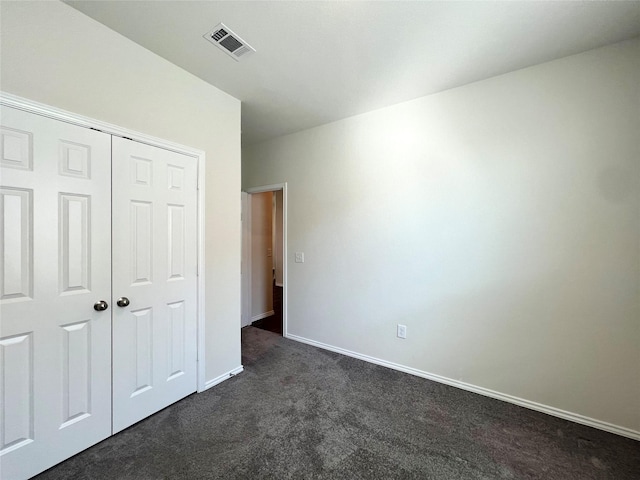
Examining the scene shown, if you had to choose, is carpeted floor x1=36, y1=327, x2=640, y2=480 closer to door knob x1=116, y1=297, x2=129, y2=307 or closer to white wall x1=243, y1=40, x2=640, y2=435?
white wall x1=243, y1=40, x2=640, y2=435

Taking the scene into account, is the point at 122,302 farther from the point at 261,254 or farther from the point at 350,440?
the point at 261,254

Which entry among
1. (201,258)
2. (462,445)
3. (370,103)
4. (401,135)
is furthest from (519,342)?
(201,258)

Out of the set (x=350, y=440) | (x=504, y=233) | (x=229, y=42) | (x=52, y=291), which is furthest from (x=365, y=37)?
(x=350, y=440)

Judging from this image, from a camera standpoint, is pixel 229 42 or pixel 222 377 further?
pixel 222 377

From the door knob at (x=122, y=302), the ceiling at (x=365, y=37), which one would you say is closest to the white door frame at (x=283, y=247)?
the ceiling at (x=365, y=37)

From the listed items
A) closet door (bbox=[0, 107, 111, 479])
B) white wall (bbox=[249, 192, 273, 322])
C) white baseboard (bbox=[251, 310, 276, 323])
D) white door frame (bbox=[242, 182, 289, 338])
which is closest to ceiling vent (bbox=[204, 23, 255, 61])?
closet door (bbox=[0, 107, 111, 479])

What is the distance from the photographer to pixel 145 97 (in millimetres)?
1856

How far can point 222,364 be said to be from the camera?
240cm

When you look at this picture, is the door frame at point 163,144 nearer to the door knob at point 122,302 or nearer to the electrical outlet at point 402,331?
the door knob at point 122,302

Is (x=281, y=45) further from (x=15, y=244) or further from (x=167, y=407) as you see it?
(x=167, y=407)

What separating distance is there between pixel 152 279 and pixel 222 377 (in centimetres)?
118

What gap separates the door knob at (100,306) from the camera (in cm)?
162

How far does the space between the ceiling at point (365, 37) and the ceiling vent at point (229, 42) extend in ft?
0.14

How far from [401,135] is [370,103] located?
464 millimetres
